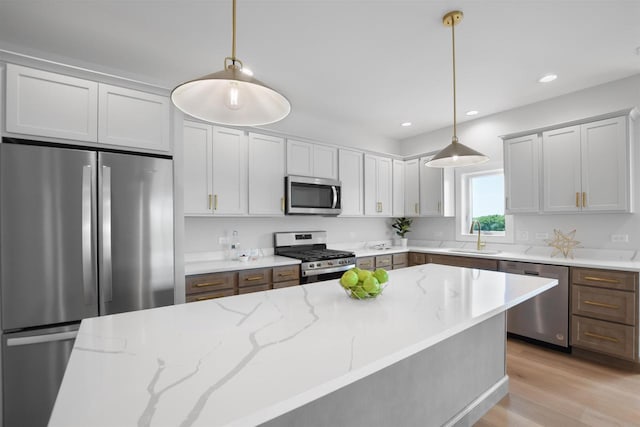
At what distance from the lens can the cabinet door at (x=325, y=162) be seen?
3904 millimetres

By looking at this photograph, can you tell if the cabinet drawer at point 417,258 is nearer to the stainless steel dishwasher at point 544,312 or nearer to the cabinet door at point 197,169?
the stainless steel dishwasher at point 544,312

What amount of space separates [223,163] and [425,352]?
251 centimetres

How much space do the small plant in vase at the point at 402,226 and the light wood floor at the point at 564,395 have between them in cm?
233

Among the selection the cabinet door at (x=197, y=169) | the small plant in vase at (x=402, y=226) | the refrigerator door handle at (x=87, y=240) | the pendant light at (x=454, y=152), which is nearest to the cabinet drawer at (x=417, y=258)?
the small plant in vase at (x=402, y=226)

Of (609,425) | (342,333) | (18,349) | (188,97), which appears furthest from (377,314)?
(18,349)

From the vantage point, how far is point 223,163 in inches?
125

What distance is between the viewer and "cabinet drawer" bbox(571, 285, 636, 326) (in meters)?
2.68

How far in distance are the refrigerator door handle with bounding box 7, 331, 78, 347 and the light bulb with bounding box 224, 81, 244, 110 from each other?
1861mm

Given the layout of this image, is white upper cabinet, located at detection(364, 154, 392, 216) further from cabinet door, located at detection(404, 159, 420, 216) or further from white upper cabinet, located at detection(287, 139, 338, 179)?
white upper cabinet, located at detection(287, 139, 338, 179)

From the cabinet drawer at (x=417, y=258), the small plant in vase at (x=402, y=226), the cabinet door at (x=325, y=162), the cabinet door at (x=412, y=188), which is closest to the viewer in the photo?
the cabinet door at (x=325, y=162)

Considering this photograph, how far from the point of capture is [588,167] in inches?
123

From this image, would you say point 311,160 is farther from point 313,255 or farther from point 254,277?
point 254,277

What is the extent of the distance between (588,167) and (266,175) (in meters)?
3.33

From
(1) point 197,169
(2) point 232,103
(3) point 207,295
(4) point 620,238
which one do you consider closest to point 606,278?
(4) point 620,238
